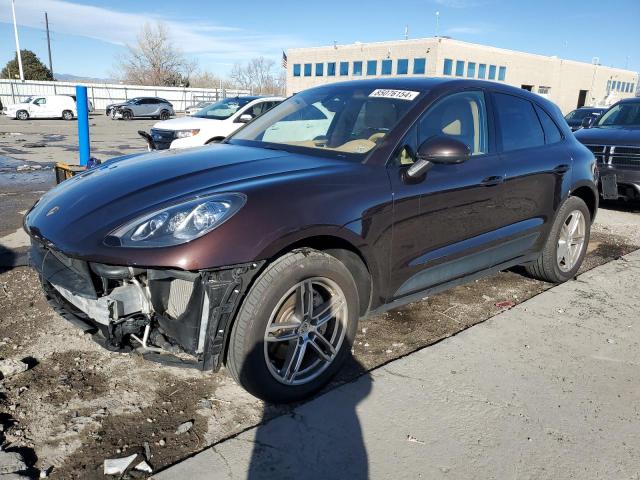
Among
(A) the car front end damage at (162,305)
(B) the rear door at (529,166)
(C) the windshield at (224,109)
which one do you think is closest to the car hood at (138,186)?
(A) the car front end damage at (162,305)

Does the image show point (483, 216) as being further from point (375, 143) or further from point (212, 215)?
point (212, 215)

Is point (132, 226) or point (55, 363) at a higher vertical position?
point (132, 226)

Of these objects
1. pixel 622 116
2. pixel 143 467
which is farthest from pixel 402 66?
pixel 143 467

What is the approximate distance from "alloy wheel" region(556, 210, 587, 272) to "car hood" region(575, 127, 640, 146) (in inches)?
148

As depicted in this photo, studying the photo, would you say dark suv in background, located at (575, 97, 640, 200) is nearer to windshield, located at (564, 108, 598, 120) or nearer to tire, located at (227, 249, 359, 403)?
tire, located at (227, 249, 359, 403)

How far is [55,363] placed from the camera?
10.5ft

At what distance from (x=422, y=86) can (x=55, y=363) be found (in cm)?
297

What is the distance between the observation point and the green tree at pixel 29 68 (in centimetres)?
5475

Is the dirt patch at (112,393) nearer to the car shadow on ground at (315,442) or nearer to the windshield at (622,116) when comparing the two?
the car shadow on ground at (315,442)

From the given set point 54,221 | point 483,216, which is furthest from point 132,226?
point 483,216

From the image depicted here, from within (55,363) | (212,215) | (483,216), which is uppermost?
(212,215)

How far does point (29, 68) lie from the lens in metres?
55.0

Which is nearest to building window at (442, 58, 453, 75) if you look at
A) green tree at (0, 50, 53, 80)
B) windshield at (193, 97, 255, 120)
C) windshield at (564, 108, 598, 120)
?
windshield at (564, 108, 598, 120)

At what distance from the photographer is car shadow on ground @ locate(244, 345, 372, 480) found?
7.75ft
